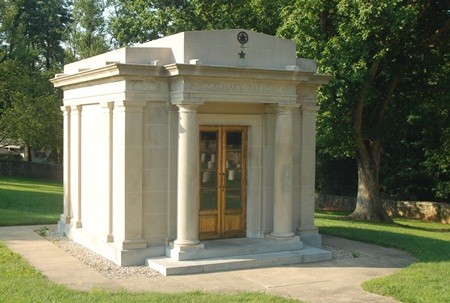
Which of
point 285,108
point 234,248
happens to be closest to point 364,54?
point 285,108

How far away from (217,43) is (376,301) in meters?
5.86

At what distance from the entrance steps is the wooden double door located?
34cm

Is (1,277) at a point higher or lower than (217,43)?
lower

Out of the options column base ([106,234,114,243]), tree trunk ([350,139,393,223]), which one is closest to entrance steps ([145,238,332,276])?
column base ([106,234,114,243])

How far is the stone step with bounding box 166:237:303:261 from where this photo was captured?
11422mm

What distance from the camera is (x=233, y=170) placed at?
42.2 ft

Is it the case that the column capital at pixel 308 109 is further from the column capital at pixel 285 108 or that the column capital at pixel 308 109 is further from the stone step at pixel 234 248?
the stone step at pixel 234 248

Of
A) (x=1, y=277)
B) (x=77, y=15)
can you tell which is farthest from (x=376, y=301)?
(x=77, y=15)

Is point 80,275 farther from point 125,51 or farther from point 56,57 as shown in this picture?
point 56,57

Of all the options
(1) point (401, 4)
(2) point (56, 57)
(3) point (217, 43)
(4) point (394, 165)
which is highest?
(2) point (56, 57)

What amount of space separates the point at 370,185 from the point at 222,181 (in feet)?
37.7

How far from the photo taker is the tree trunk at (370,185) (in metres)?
22.6

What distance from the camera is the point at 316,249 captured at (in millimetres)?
12680

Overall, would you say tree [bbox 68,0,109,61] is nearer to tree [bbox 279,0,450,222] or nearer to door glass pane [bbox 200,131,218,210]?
tree [bbox 279,0,450,222]
